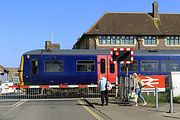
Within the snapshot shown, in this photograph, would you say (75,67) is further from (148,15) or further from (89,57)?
(148,15)

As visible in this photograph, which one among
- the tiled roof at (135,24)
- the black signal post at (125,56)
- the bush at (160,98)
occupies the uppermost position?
the tiled roof at (135,24)

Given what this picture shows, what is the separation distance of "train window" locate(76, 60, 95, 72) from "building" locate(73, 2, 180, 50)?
3755 centimetres

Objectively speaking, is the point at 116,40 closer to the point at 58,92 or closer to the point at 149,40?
the point at 149,40

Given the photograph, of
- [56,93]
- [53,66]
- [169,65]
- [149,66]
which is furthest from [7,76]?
[169,65]

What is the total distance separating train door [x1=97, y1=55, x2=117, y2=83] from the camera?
2945cm

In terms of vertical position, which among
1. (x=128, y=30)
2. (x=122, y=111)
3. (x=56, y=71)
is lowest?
(x=122, y=111)

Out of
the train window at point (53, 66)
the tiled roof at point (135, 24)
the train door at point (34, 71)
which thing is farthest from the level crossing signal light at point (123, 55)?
the tiled roof at point (135, 24)

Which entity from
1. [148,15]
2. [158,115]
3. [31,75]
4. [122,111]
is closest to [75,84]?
[31,75]

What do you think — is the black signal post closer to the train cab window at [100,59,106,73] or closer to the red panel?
the red panel

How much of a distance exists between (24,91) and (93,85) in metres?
4.91

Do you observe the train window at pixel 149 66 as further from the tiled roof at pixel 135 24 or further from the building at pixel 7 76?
the tiled roof at pixel 135 24

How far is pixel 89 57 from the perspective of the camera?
29.5 m

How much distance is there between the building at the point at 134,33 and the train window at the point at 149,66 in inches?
1422

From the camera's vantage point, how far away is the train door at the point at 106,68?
29.5 metres
